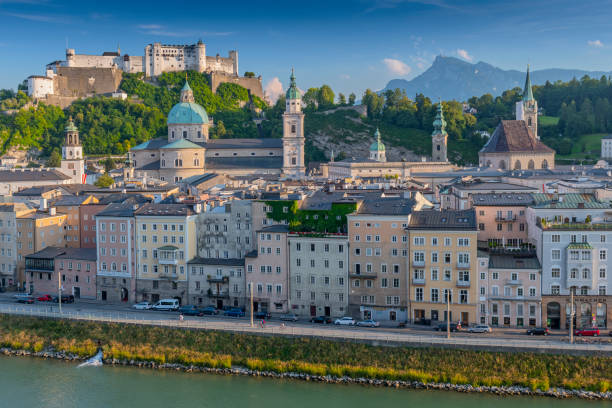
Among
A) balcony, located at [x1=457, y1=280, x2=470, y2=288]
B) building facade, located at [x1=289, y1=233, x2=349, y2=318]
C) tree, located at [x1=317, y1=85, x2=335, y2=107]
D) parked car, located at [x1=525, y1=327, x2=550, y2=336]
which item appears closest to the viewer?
parked car, located at [x1=525, y1=327, x2=550, y2=336]

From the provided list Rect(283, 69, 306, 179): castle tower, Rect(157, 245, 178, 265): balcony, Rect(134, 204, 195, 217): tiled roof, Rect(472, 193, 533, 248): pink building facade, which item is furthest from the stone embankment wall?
Rect(283, 69, 306, 179): castle tower

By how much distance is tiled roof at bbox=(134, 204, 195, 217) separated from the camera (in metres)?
40.7

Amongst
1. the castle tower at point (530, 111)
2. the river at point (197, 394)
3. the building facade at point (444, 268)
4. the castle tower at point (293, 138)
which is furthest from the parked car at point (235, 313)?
the castle tower at point (530, 111)

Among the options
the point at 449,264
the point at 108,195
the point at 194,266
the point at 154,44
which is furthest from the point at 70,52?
the point at 449,264

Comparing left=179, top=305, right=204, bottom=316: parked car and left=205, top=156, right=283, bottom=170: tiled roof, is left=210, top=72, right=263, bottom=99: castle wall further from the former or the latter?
left=179, top=305, right=204, bottom=316: parked car

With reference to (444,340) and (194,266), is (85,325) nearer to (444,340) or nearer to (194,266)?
(194,266)

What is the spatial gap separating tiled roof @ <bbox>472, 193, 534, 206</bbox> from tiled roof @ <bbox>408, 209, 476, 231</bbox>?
9.80 ft

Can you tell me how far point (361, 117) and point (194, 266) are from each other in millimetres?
75614

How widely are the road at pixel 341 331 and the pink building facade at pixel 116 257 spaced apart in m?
1.85

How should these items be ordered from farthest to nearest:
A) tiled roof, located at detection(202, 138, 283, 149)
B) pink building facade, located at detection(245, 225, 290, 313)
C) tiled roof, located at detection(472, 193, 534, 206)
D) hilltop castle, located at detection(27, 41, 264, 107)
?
hilltop castle, located at detection(27, 41, 264, 107) < tiled roof, located at detection(202, 138, 283, 149) < tiled roof, located at detection(472, 193, 534, 206) < pink building facade, located at detection(245, 225, 290, 313)

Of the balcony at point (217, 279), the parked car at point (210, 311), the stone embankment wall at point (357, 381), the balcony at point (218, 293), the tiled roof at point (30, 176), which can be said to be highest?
the tiled roof at point (30, 176)

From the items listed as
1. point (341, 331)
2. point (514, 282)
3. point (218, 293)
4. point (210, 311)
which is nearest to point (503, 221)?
point (514, 282)

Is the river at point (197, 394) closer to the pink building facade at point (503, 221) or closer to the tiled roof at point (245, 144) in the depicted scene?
the pink building facade at point (503, 221)

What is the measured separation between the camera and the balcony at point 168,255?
133 ft
